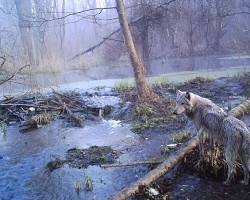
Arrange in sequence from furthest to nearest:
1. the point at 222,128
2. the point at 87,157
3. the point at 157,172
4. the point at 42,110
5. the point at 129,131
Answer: the point at 42,110 < the point at 129,131 < the point at 87,157 < the point at 157,172 < the point at 222,128

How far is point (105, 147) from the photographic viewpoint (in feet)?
30.9

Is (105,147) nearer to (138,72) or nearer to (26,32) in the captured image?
(138,72)

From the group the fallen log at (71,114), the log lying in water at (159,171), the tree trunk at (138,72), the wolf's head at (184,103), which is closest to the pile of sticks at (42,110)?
the fallen log at (71,114)

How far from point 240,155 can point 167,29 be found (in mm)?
22368

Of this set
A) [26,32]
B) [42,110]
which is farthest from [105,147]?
[26,32]

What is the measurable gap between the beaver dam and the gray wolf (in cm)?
47

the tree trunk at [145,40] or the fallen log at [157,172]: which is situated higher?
the tree trunk at [145,40]

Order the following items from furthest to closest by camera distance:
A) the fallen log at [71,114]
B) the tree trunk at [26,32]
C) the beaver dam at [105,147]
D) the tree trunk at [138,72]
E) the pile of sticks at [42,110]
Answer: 1. the tree trunk at [26,32]
2. the tree trunk at [138,72]
3. the pile of sticks at [42,110]
4. the fallen log at [71,114]
5. the beaver dam at [105,147]

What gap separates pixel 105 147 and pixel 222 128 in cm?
376

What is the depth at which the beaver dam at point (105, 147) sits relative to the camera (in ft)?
22.8

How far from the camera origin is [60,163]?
8555 mm

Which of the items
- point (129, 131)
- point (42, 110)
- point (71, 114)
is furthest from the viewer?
point (42, 110)

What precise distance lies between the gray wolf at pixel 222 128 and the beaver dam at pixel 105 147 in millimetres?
466

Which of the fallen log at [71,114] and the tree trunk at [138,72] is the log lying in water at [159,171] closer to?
the fallen log at [71,114]
